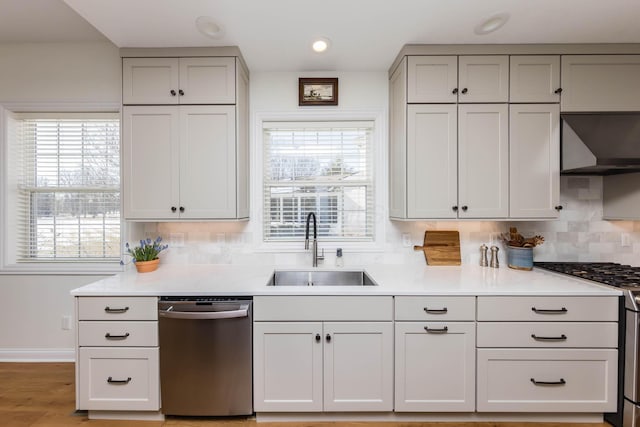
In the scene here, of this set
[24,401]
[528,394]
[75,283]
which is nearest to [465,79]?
[528,394]

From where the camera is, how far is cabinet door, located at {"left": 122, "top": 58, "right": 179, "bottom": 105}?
7.20 ft

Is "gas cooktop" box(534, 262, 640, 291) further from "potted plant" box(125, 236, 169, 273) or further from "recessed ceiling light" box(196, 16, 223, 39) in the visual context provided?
"potted plant" box(125, 236, 169, 273)

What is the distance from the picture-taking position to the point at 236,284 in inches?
77.3

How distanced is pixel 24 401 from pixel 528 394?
331 centimetres

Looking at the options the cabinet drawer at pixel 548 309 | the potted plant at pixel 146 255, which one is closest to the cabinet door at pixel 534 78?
the cabinet drawer at pixel 548 309

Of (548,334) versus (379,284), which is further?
(379,284)

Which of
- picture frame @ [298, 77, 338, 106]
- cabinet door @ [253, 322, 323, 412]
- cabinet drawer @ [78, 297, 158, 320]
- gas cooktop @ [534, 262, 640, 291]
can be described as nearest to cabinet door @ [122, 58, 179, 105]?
picture frame @ [298, 77, 338, 106]

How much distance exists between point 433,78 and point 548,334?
182 centimetres

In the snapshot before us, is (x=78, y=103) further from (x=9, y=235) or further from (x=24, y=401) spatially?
(x=24, y=401)

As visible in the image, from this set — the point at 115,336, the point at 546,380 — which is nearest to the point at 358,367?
the point at 546,380

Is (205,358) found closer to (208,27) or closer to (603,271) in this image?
(208,27)

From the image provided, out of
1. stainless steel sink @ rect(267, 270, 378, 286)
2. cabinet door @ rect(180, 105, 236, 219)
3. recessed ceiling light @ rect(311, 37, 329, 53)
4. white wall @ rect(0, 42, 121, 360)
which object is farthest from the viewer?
white wall @ rect(0, 42, 121, 360)

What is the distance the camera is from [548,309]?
71.4 inches

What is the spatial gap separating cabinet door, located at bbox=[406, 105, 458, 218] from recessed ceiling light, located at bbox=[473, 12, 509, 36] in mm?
489
